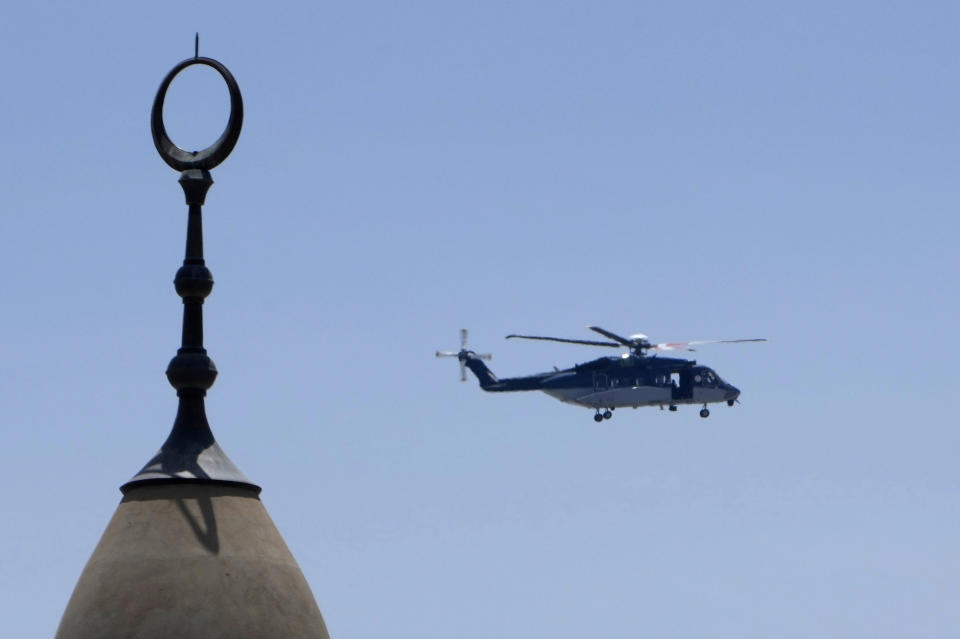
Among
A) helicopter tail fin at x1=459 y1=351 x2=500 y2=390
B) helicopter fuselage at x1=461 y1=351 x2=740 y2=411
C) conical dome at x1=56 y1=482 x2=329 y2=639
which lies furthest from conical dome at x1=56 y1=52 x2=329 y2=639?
helicopter tail fin at x1=459 y1=351 x2=500 y2=390

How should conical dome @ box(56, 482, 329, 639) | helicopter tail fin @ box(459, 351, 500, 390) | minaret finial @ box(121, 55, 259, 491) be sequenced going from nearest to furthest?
conical dome @ box(56, 482, 329, 639), minaret finial @ box(121, 55, 259, 491), helicopter tail fin @ box(459, 351, 500, 390)

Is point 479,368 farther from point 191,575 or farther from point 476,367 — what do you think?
point 191,575

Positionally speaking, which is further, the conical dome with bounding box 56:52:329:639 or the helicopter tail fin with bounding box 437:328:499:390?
the helicopter tail fin with bounding box 437:328:499:390

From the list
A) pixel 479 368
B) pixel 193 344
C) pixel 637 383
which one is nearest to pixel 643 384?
pixel 637 383

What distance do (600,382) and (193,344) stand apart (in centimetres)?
8232

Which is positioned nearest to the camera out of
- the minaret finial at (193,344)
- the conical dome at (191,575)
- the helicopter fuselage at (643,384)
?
the conical dome at (191,575)

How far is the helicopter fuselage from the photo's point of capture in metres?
87.8

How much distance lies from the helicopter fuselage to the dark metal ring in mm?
80601

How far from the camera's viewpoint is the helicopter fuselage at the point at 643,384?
87750mm

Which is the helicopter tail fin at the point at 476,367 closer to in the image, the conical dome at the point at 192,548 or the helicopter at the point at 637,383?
the helicopter at the point at 637,383

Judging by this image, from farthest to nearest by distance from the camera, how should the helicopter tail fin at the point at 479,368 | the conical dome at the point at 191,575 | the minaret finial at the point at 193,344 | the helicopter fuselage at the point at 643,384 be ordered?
the helicopter tail fin at the point at 479,368 < the helicopter fuselage at the point at 643,384 < the minaret finial at the point at 193,344 < the conical dome at the point at 191,575

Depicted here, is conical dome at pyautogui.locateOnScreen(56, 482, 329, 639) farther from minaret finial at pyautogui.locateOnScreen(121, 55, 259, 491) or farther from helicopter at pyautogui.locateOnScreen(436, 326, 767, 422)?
helicopter at pyautogui.locateOnScreen(436, 326, 767, 422)

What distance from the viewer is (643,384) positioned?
3467 inches

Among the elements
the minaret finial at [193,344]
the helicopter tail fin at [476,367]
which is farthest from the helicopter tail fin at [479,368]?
the minaret finial at [193,344]
